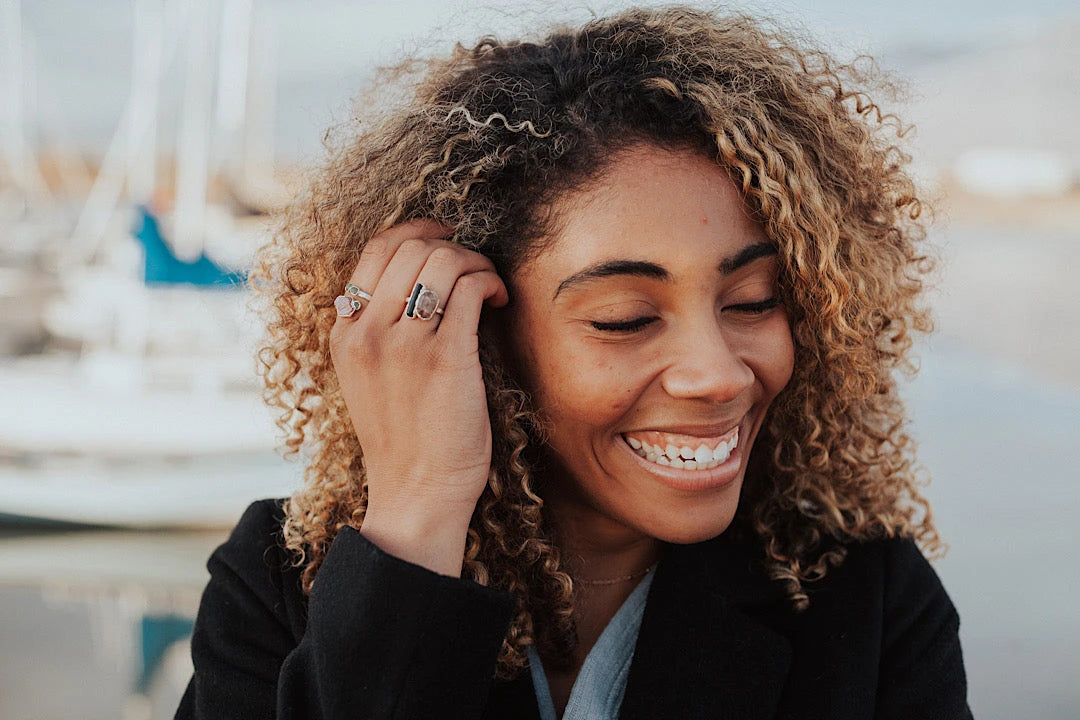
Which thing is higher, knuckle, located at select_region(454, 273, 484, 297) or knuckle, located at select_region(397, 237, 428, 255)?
knuckle, located at select_region(397, 237, 428, 255)

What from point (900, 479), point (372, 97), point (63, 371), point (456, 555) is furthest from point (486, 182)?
point (63, 371)

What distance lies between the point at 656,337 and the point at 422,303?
1.32 feet

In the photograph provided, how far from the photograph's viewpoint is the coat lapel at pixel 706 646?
1.99 m

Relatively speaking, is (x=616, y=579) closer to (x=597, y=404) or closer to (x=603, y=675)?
(x=603, y=675)

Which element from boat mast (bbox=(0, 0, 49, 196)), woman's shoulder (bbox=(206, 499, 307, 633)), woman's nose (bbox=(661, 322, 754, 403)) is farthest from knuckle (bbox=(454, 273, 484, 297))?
boat mast (bbox=(0, 0, 49, 196))

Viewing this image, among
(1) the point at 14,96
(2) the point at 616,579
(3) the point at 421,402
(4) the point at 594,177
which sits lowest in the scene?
(2) the point at 616,579

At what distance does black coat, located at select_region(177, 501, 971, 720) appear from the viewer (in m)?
1.71

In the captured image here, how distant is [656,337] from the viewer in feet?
6.01

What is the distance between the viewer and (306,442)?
2371 millimetres

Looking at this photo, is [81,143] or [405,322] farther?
[81,143]

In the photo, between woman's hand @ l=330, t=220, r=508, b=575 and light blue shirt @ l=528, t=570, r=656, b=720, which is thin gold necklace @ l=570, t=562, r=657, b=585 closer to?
light blue shirt @ l=528, t=570, r=656, b=720

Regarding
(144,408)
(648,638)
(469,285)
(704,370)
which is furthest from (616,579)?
(144,408)

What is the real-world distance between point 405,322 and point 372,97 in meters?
0.65

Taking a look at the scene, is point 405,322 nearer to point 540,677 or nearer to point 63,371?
point 540,677
